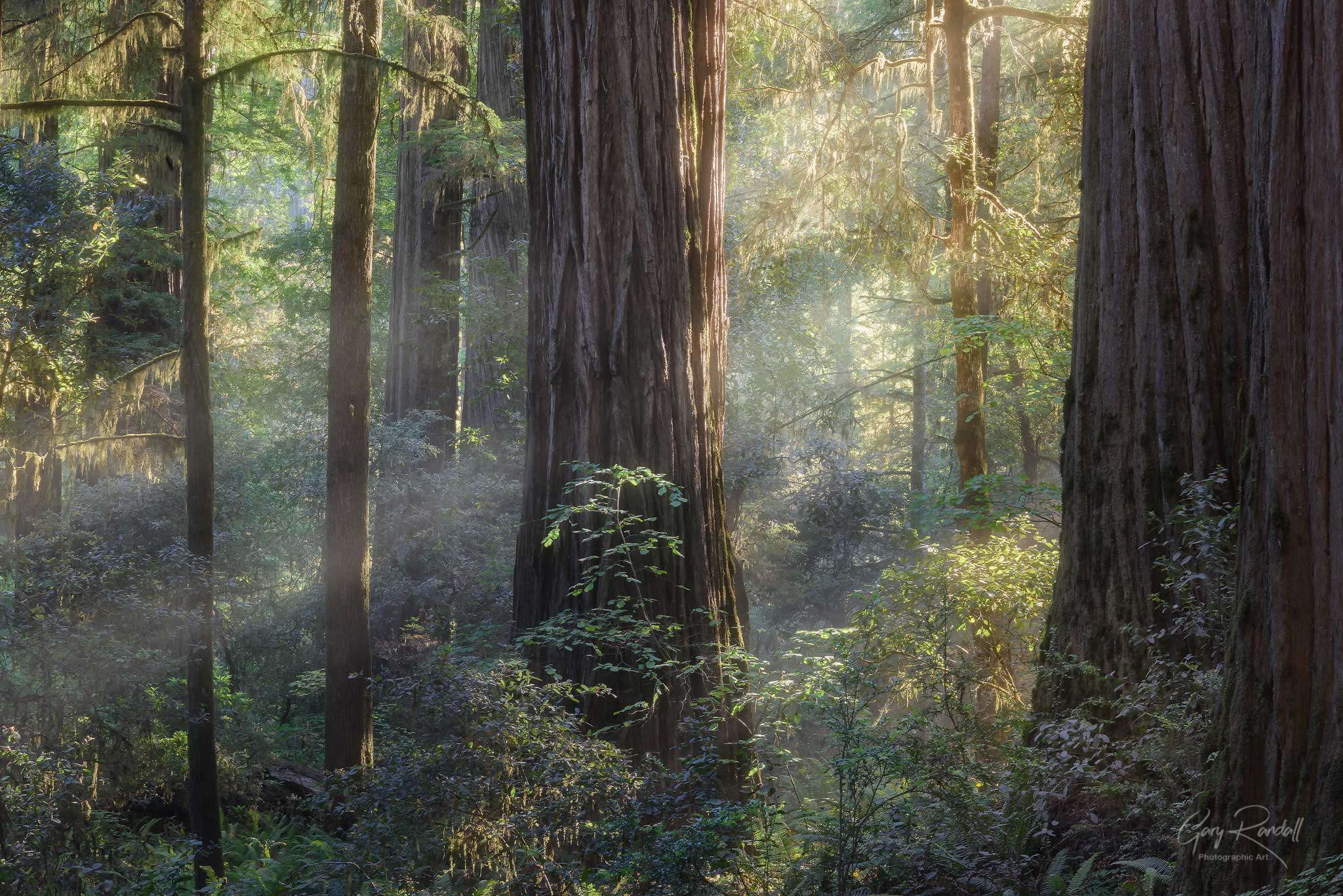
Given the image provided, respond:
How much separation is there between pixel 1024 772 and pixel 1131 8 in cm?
420

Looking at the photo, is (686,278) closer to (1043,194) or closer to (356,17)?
(356,17)

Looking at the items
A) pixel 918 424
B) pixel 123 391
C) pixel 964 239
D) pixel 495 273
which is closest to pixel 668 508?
pixel 964 239

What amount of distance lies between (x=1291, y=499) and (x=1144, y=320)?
270 centimetres

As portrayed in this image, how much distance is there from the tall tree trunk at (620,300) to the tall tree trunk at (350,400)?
3805 mm

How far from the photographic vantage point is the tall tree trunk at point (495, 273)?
563 inches

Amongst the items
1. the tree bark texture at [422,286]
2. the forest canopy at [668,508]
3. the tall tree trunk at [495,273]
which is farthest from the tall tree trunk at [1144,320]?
the tree bark texture at [422,286]

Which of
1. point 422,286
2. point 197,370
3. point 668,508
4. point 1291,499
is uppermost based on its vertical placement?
point 422,286

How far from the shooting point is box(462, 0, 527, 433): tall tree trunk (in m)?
14.3

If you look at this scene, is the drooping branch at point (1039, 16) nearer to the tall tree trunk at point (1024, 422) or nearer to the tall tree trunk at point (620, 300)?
the tall tree trunk at point (620, 300)

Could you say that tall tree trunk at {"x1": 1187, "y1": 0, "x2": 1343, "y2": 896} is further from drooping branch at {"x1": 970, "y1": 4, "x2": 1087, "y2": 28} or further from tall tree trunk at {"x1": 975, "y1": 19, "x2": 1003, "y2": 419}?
tall tree trunk at {"x1": 975, "y1": 19, "x2": 1003, "y2": 419}

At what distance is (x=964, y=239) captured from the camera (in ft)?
34.3

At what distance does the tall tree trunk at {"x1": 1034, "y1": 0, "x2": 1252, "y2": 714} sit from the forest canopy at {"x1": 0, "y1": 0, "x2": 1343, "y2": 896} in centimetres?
2

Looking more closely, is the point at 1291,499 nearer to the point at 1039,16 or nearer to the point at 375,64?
the point at 1039,16

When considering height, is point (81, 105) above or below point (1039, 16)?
below
